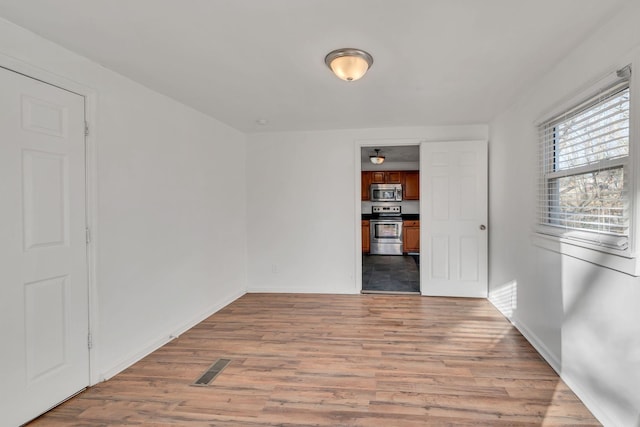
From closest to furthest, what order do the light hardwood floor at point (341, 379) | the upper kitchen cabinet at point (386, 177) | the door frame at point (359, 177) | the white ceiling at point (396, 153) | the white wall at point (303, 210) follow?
the light hardwood floor at point (341, 379) < the door frame at point (359, 177) < the white wall at point (303, 210) < the white ceiling at point (396, 153) < the upper kitchen cabinet at point (386, 177)

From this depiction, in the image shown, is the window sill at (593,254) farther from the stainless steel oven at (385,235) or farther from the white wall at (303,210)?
the stainless steel oven at (385,235)

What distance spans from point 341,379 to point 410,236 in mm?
5361

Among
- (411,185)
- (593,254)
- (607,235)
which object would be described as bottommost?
(593,254)

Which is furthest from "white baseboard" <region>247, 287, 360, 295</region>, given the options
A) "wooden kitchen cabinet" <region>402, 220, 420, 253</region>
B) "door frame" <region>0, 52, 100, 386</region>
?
"wooden kitchen cabinet" <region>402, 220, 420, 253</region>

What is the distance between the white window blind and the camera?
1712 millimetres

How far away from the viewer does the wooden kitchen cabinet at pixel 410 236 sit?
23.6 ft

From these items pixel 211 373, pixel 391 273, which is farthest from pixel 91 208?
pixel 391 273

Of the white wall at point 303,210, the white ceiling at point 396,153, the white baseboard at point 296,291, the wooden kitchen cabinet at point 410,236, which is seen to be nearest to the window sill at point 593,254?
the white wall at point 303,210

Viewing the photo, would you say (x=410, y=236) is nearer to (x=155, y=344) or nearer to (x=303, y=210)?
(x=303, y=210)

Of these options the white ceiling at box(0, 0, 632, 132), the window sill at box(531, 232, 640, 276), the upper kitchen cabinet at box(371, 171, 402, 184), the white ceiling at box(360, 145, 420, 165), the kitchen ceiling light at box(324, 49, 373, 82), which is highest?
the white ceiling at box(360, 145, 420, 165)

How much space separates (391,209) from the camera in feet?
25.2

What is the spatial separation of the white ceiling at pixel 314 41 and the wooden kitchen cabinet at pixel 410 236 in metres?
4.34

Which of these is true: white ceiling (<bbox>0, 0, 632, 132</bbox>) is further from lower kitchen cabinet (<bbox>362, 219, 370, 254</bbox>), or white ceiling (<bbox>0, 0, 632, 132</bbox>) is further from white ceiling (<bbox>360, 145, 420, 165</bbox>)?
lower kitchen cabinet (<bbox>362, 219, 370, 254</bbox>)

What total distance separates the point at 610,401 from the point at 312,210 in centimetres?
331
